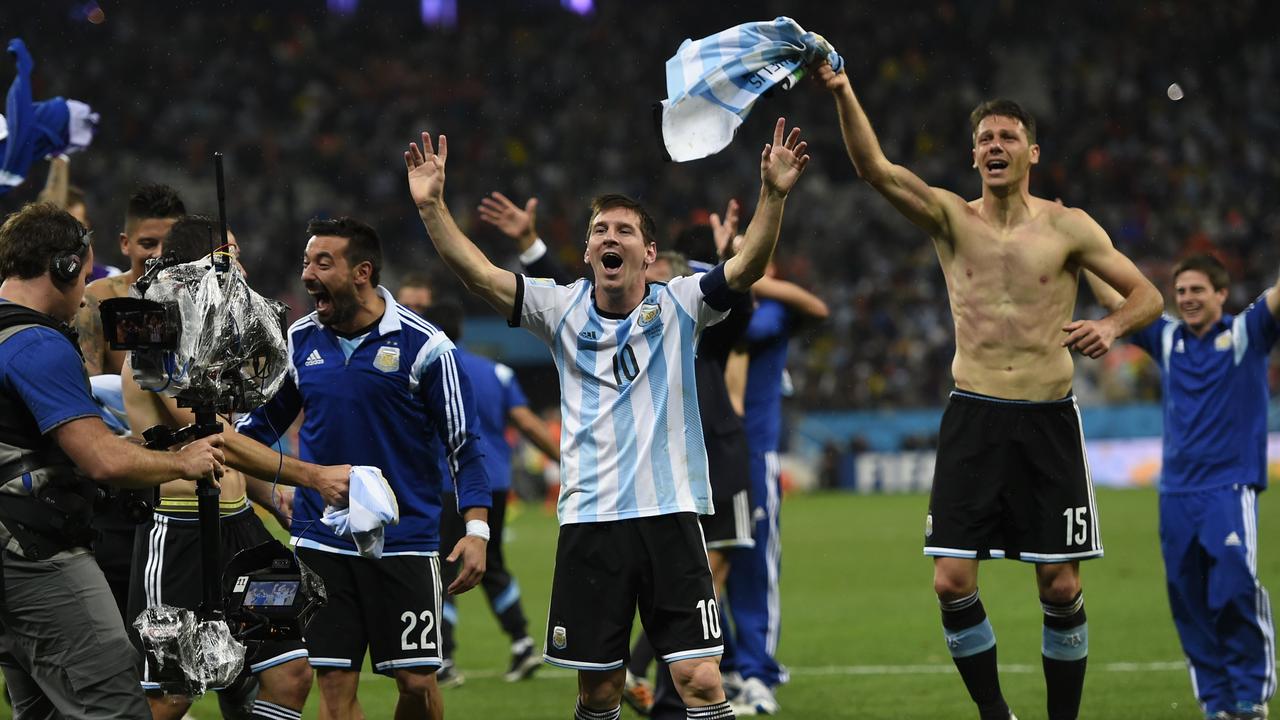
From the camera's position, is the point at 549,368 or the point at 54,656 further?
the point at 549,368

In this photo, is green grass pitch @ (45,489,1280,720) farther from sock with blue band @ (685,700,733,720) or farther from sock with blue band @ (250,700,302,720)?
sock with blue band @ (685,700,733,720)

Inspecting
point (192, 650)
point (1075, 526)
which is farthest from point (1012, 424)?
point (192, 650)

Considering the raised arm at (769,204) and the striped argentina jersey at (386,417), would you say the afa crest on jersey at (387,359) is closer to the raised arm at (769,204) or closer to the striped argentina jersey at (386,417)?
the striped argentina jersey at (386,417)

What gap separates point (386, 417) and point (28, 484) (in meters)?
1.61

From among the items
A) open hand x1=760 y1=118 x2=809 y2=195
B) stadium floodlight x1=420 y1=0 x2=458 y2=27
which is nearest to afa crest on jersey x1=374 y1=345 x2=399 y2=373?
open hand x1=760 y1=118 x2=809 y2=195

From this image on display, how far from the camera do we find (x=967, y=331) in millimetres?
6898

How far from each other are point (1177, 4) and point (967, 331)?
33630 millimetres

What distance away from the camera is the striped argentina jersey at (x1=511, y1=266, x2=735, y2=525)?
5.75 m

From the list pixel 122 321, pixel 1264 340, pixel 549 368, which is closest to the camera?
pixel 122 321

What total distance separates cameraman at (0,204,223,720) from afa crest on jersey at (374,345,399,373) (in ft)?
4.04

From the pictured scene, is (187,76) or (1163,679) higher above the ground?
(187,76)

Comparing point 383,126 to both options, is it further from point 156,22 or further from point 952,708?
point 952,708

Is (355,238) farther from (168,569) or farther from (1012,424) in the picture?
(1012,424)

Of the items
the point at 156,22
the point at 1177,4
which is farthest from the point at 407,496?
the point at 1177,4
